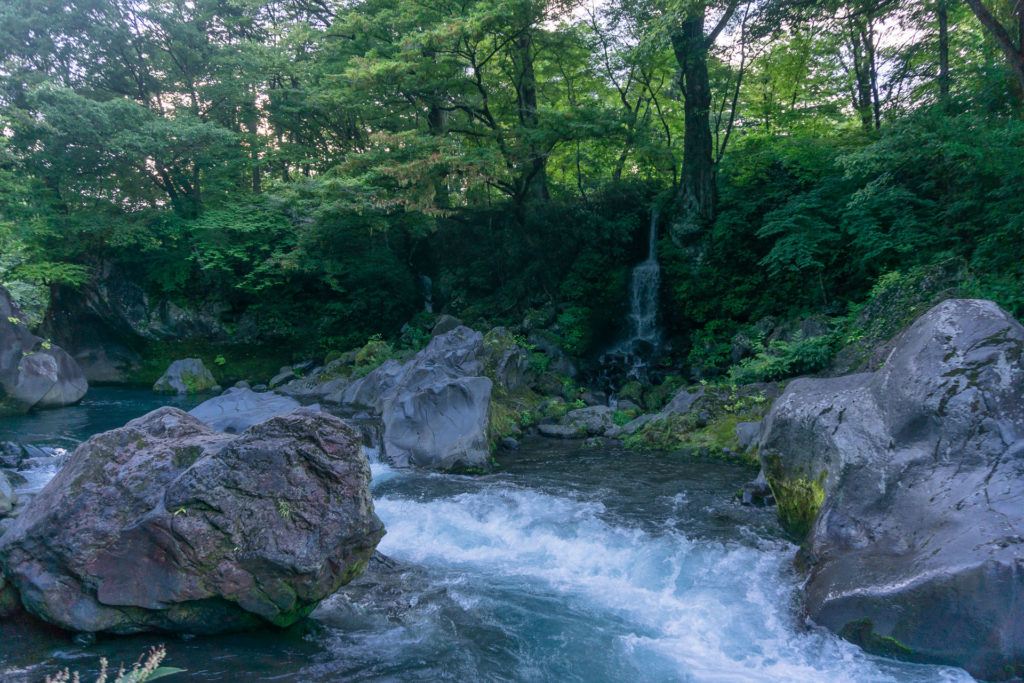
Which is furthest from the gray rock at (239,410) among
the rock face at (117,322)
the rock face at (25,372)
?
the rock face at (117,322)

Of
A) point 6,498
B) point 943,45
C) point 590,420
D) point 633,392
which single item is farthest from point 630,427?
point 943,45

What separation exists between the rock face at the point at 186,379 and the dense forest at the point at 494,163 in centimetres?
277

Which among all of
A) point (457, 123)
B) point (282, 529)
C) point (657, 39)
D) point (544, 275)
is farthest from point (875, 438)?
point (457, 123)

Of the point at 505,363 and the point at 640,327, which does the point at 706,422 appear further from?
the point at 640,327

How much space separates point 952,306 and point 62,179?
23250mm

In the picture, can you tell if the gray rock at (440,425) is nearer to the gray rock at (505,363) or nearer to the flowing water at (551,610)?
the flowing water at (551,610)

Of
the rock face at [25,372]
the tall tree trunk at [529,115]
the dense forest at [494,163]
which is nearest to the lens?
the dense forest at [494,163]

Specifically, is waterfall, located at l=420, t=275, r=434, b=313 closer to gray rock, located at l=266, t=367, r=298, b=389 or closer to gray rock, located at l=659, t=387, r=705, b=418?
gray rock, located at l=266, t=367, r=298, b=389

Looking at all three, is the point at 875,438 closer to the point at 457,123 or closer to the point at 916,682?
the point at 916,682

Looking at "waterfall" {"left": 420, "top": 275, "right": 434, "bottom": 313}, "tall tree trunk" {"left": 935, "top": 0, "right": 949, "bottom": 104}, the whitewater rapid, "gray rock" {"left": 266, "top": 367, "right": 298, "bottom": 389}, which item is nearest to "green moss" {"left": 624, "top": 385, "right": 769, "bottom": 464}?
the whitewater rapid

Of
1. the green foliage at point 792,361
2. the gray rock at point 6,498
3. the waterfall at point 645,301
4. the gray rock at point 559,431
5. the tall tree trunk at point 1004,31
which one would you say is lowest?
the gray rock at point 559,431

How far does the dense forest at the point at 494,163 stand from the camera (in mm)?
14312

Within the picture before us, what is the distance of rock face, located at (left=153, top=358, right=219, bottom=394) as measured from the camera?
66.5 ft

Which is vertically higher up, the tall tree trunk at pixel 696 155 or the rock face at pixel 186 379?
the tall tree trunk at pixel 696 155
